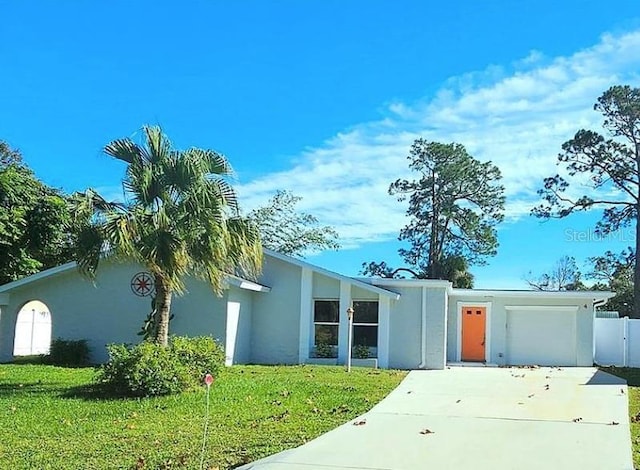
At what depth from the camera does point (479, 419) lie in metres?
10.9

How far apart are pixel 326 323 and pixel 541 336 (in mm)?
7075

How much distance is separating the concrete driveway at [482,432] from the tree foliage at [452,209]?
2308cm

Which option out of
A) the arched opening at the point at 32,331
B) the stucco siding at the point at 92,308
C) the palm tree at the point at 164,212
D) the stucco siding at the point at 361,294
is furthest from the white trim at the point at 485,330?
the arched opening at the point at 32,331

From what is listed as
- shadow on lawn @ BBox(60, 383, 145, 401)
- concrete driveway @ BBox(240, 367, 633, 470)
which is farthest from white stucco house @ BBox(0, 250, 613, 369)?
shadow on lawn @ BBox(60, 383, 145, 401)

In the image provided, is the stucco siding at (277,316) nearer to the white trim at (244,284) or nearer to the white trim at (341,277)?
the white trim at (341,277)

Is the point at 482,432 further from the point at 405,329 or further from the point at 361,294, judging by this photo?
the point at 361,294

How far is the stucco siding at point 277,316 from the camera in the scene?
68.0 ft

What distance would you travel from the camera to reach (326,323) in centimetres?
2086

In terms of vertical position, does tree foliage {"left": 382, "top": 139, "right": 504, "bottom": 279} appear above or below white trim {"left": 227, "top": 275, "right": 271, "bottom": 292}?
above

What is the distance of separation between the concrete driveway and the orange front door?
697cm

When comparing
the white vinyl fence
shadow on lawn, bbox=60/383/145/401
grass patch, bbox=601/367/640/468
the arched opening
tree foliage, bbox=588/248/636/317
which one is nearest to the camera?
grass patch, bbox=601/367/640/468

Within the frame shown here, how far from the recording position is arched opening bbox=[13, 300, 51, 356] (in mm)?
24562

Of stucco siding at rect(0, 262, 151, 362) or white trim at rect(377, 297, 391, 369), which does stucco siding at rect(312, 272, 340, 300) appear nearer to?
white trim at rect(377, 297, 391, 369)

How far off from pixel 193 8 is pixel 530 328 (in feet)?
49.0
